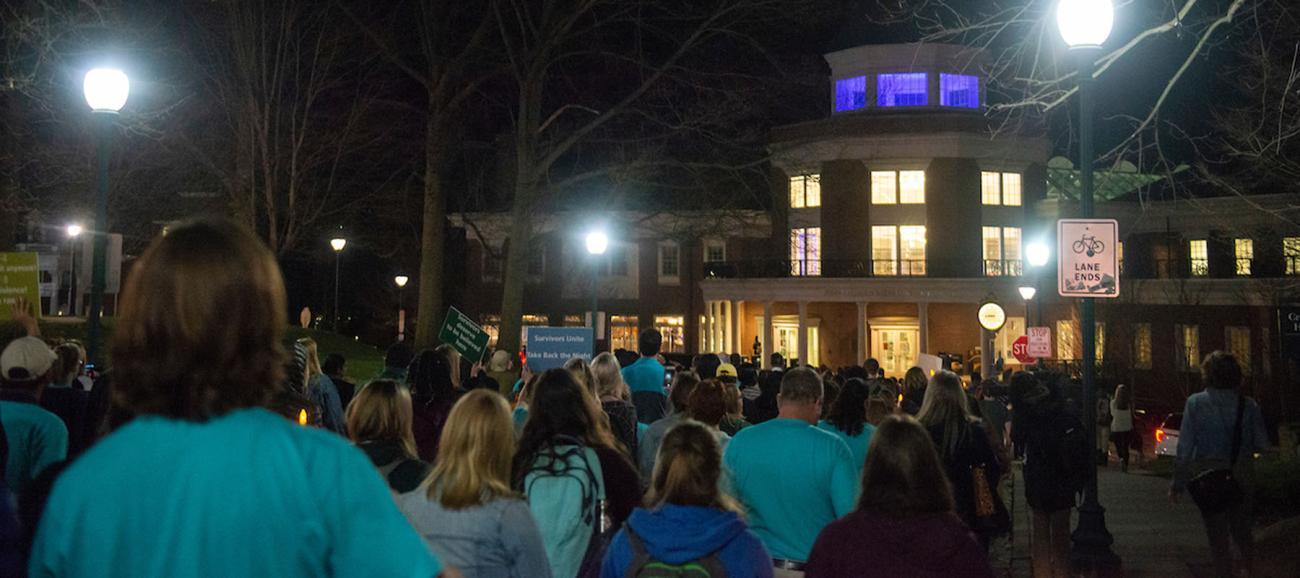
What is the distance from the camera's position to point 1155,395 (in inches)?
1823

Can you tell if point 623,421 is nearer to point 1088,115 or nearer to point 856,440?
point 856,440

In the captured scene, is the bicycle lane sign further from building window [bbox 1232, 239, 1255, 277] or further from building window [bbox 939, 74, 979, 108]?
building window [bbox 939, 74, 979, 108]

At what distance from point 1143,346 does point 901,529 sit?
46.8 meters

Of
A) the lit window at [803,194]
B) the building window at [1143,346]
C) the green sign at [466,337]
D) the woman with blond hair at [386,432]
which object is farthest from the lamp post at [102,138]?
the building window at [1143,346]

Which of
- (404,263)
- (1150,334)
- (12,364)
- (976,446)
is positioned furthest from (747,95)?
(404,263)

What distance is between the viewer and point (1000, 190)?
4838cm

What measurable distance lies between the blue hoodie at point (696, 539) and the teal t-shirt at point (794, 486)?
1415mm

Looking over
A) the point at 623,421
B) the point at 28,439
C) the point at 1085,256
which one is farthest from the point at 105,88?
the point at 1085,256

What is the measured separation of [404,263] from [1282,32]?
48.4 meters

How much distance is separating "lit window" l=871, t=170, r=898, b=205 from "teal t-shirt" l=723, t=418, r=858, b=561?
1709 inches

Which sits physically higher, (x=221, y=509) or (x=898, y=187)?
(x=898, y=187)

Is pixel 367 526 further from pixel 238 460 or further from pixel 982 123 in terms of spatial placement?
pixel 982 123

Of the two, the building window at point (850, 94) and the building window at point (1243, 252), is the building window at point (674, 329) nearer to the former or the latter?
the building window at point (850, 94)

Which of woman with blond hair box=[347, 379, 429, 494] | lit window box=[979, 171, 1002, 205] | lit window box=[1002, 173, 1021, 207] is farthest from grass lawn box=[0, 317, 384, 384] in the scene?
lit window box=[1002, 173, 1021, 207]
